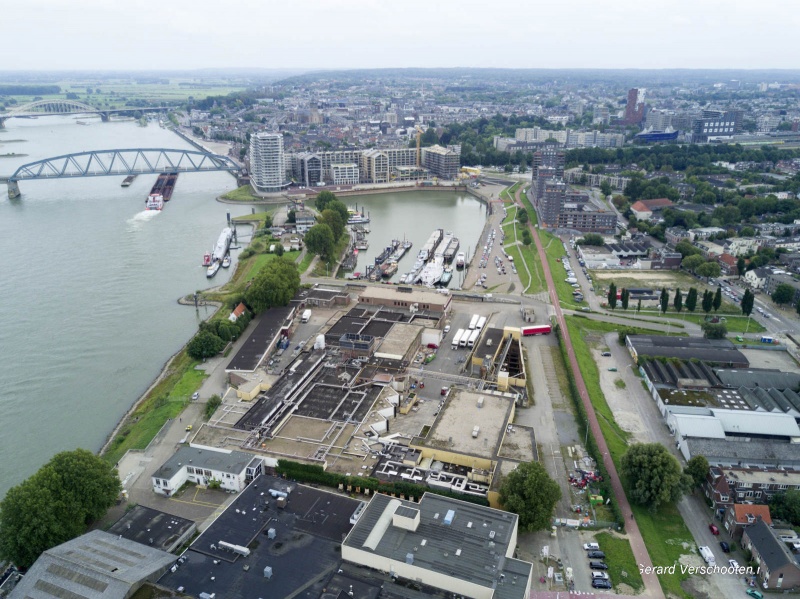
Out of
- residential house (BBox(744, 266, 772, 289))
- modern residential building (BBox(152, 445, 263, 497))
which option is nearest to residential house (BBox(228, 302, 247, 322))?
modern residential building (BBox(152, 445, 263, 497))

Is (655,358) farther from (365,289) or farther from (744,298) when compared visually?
(365,289)

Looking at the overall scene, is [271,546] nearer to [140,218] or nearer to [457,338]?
[457,338]

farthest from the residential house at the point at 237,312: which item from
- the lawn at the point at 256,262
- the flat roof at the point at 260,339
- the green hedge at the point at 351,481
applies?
the green hedge at the point at 351,481

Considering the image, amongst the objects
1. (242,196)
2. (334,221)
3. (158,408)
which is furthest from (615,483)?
(242,196)

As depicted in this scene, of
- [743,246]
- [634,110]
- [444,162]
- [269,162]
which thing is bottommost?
[743,246]

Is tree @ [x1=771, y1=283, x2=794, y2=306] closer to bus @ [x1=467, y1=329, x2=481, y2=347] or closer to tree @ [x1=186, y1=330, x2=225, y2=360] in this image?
bus @ [x1=467, y1=329, x2=481, y2=347]

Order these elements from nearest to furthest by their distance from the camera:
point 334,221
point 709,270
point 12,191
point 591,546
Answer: point 591,546
point 709,270
point 334,221
point 12,191
